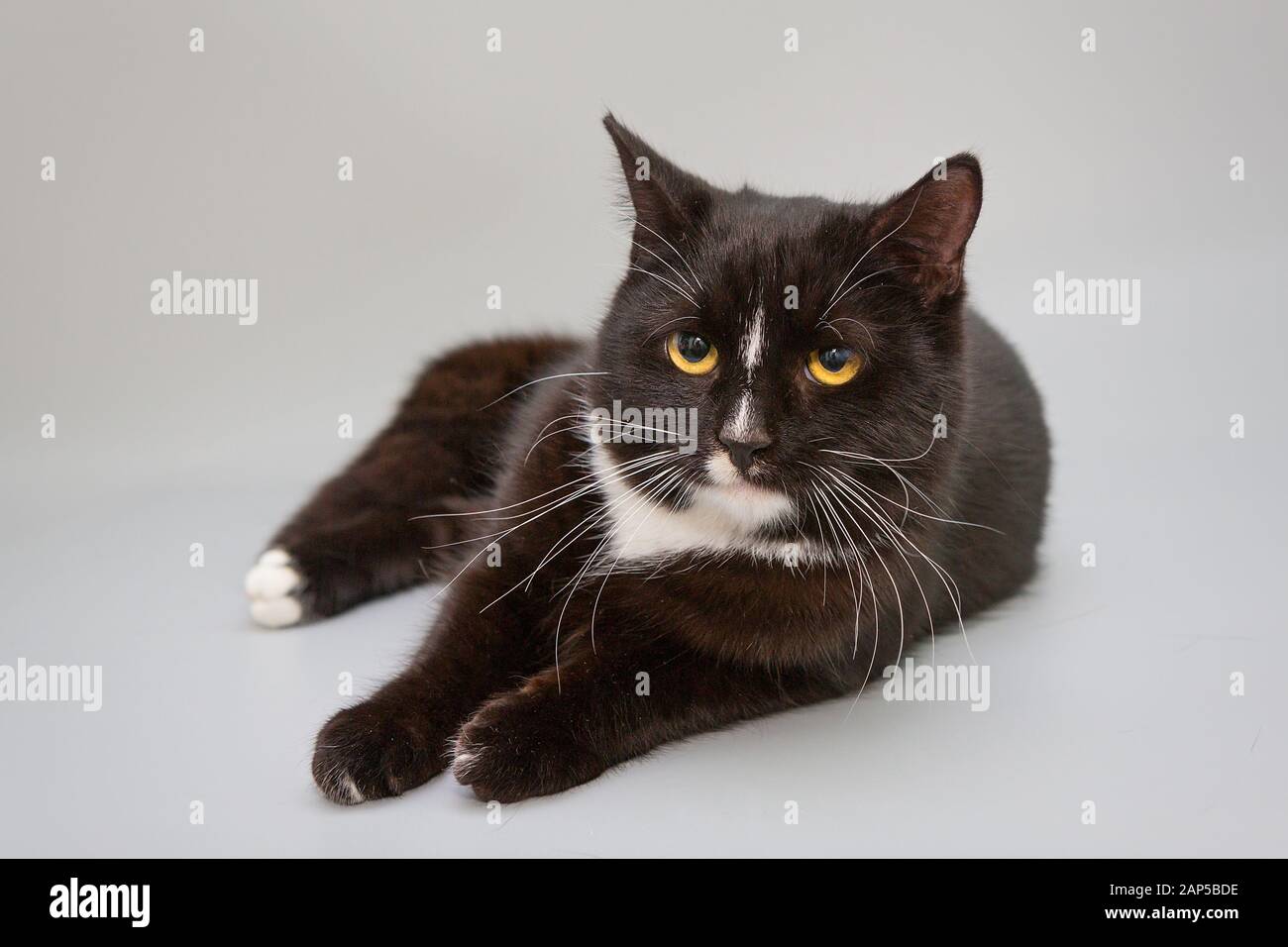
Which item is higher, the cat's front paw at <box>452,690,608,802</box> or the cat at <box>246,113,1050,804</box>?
the cat at <box>246,113,1050,804</box>

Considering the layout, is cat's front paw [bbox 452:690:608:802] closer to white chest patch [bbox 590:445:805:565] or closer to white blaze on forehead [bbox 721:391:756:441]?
white chest patch [bbox 590:445:805:565]

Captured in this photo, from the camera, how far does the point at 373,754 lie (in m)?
2.85

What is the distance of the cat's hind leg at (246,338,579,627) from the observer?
3986mm

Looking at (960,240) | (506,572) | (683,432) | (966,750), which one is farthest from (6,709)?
(960,240)

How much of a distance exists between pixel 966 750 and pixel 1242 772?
0.61 m

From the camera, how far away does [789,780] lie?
2980 mm

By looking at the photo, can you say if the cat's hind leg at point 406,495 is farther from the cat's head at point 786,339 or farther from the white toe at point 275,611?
the cat's head at point 786,339

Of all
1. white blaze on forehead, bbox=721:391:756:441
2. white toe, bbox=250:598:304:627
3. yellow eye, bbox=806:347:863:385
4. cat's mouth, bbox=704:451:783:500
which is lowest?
white toe, bbox=250:598:304:627

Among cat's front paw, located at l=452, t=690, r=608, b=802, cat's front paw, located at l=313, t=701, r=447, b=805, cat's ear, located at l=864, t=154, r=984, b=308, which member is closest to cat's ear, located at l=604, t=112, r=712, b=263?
cat's ear, located at l=864, t=154, r=984, b=308

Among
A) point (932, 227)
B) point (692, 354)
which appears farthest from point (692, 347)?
point (932, 227)

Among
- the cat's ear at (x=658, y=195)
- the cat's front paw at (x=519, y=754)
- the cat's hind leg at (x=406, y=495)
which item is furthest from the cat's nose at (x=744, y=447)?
the cat's hind leg at (x=406, y=495)

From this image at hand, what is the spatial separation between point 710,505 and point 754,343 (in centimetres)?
41

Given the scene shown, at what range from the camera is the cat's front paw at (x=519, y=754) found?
281 cm

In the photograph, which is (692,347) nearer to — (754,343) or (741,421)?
(754,343)
